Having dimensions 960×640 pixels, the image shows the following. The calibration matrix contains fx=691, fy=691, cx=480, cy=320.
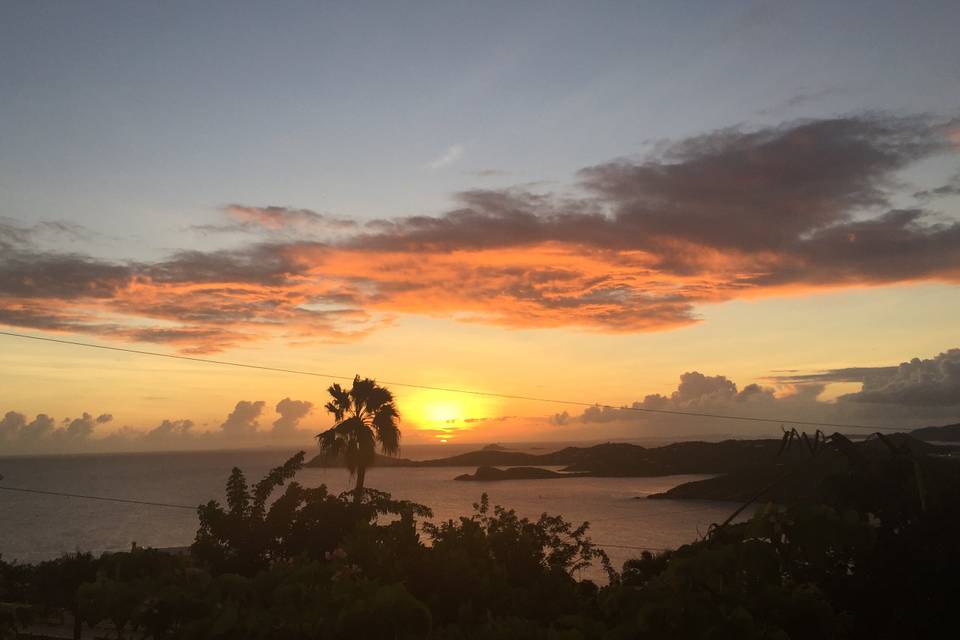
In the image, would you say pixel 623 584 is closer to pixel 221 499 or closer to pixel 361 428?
pixel 361 428

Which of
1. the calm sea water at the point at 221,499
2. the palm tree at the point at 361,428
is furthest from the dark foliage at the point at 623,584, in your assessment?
the calm sea water at the point at 221,499

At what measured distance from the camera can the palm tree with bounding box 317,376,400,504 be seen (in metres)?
34.4

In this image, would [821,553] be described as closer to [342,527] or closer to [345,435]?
[342,527]

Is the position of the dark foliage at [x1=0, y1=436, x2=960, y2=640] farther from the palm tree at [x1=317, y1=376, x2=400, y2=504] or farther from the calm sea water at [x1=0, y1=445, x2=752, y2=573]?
the calm sea water at [x1=0, y1=445, x2=752, y2=573]

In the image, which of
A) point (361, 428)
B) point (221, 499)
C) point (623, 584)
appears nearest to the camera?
point (623, 584)

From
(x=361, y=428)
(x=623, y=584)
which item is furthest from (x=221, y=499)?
(x=623, y=584)

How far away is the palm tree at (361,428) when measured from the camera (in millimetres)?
34406

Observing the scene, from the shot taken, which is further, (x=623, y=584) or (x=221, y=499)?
(x=221, y=499)

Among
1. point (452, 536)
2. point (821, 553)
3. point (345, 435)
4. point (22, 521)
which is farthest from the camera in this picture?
point (22, 521)

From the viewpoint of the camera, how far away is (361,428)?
34875 millimetres

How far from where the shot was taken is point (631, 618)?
4434mm

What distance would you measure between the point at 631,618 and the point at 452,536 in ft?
26.8

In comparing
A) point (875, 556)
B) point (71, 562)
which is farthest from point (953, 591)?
point (71, 562)

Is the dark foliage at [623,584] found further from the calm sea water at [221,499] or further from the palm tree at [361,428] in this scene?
the calm sea water at [221,499]
